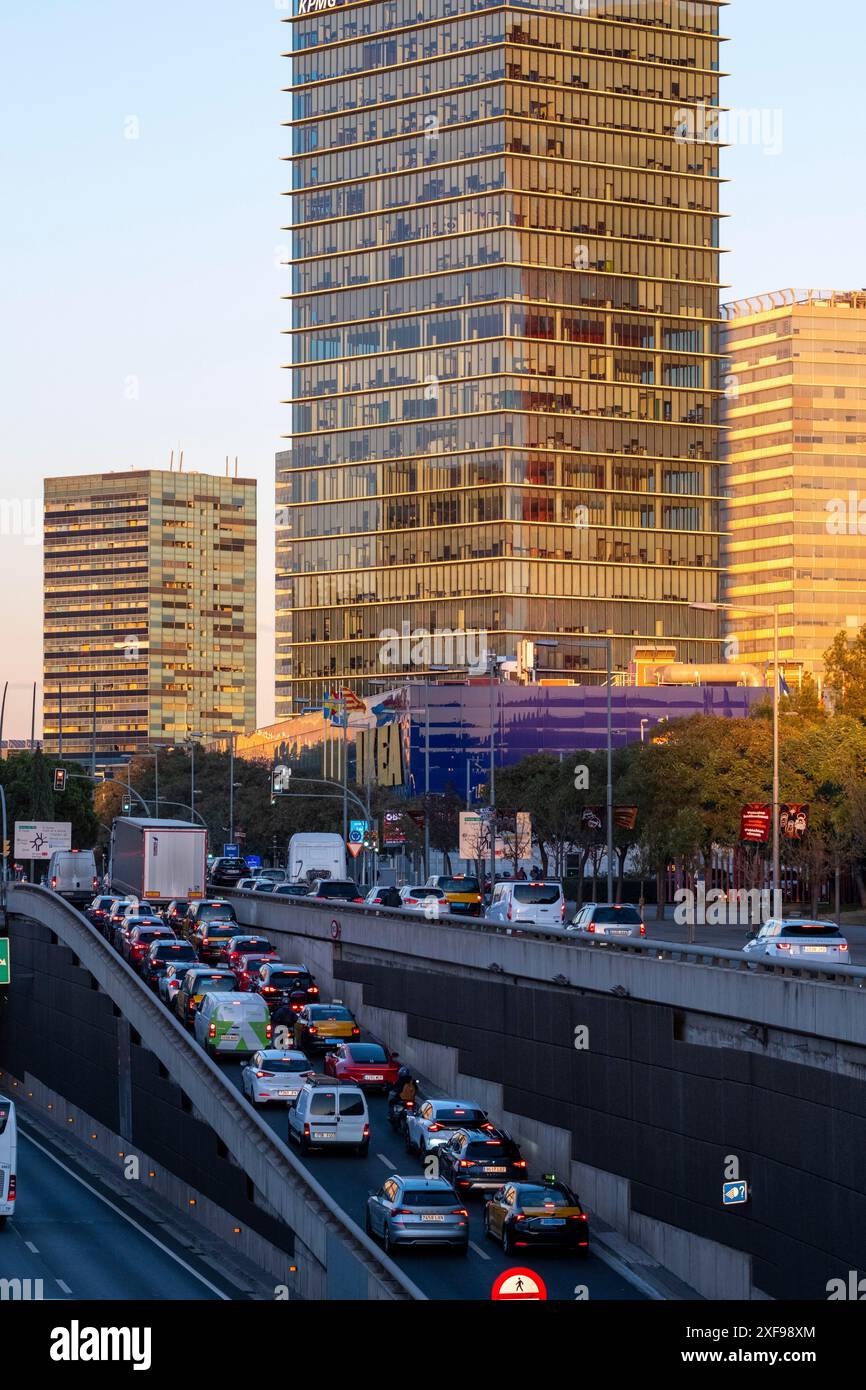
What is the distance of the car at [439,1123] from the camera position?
46125 mm

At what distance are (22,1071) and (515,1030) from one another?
139 feet

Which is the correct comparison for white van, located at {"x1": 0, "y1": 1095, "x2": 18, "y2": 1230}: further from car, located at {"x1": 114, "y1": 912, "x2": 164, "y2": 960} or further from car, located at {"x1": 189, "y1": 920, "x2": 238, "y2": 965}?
car, located at {"x1": 189, "y1": 920, "x2": 238, "y2": 965}

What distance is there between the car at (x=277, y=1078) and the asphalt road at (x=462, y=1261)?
18.6 ft

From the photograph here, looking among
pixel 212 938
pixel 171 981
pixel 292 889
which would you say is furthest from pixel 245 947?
pixel 292 889

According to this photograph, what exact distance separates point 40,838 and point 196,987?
58.4m

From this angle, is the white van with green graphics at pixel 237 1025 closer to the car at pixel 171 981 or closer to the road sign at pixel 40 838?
the car at pixel 171 981

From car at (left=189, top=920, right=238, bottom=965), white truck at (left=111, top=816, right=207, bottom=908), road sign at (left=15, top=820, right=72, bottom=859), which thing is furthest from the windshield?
road sign at (left=15, top=820, right=72, bottom=859)

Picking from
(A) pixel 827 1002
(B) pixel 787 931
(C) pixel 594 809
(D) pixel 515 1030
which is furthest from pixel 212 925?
(A) pixel 827 1002

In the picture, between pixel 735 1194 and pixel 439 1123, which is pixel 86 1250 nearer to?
pixel 439 1123

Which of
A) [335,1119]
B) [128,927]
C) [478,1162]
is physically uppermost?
[128,927]

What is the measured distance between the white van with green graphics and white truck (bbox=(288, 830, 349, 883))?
Answer: 40.9 m

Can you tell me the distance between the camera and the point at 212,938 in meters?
79.5

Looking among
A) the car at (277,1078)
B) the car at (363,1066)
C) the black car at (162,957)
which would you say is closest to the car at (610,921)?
the car at (363,1066)

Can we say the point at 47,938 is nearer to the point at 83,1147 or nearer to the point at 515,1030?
the point at 83,1147
